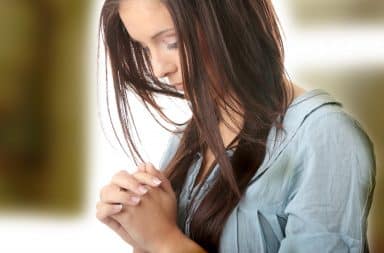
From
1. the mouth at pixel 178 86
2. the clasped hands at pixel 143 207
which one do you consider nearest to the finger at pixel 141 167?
the clasped hands at pixel 143 207

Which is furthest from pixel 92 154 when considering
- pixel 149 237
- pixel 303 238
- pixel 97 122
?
pixel 303 238

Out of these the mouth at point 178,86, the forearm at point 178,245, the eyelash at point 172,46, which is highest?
the eyelash at point 172,46

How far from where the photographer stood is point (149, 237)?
76 centimetres

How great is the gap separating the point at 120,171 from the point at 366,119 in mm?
329

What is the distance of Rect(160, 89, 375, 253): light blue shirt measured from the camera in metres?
0.70

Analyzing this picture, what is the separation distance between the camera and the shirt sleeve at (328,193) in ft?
2.29

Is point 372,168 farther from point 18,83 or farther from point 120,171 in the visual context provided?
point 18,83

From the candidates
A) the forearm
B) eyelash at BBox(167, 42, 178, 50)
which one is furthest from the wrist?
eyelash at BBox(167, 42, 178, 50)

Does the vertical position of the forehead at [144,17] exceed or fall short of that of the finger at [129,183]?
it exceeds it

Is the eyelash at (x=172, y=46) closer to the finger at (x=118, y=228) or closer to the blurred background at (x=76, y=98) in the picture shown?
the blurred background at (x=76, y=98)

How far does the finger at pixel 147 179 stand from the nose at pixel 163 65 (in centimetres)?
13

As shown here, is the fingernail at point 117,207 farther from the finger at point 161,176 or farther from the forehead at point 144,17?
the forehead at point 144,17

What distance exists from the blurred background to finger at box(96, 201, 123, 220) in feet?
0.10

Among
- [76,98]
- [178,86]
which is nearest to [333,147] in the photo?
[178,86]
